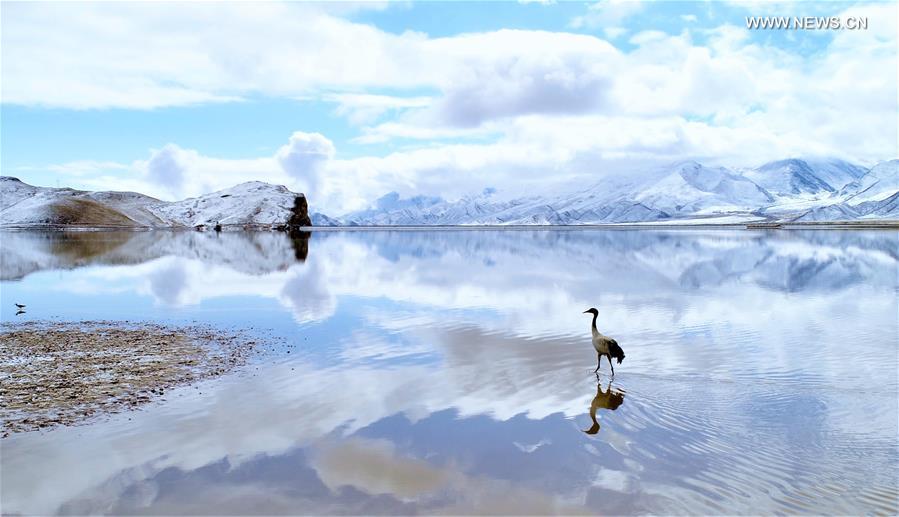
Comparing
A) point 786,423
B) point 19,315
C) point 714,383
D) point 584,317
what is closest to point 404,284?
point 584,317

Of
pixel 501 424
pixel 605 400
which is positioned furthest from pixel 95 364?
pixel 605 400

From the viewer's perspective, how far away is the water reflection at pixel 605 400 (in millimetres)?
15314

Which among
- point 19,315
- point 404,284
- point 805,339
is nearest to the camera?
point 805,339

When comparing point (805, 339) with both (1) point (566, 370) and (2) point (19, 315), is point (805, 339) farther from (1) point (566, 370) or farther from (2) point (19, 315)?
(2) point (19, 315)

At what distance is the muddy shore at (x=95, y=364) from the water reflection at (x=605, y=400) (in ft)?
35.5

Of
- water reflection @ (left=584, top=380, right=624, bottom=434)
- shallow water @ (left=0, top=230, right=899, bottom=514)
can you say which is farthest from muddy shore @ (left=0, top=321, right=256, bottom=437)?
water reflection @ (left=584, top=380, right=624, bottom=434)

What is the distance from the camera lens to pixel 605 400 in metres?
16.2

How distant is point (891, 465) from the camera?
12000 mm

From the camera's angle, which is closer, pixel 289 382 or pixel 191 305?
pixel 289 382

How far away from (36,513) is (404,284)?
119 ft

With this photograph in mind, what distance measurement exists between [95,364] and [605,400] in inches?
595

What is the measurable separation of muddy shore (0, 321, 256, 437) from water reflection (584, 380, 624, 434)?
35.5 ft

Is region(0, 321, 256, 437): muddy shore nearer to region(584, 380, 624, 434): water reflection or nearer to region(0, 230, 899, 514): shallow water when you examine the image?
region(0, 230, 899, 514): shallow water

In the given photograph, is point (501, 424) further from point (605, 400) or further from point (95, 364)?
point (95, 364)
